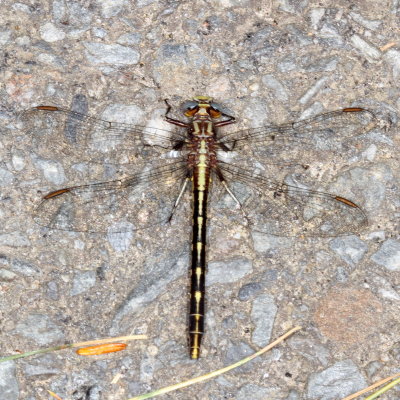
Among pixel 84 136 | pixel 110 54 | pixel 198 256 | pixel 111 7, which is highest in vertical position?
pixel 111 7

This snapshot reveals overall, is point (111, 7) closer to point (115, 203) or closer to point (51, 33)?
point (51, 33)

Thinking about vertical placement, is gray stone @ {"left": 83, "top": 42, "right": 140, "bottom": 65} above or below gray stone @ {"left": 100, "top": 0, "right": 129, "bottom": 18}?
below

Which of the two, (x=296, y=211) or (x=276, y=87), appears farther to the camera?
(x=276, y=87)

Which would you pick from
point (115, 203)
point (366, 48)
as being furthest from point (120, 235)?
point (366, 48)

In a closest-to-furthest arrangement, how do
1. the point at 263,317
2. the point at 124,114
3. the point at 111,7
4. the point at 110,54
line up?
1. the point at 263,317
2. the point at 124,114
3. the point at 110,54
4. the point at 111,7

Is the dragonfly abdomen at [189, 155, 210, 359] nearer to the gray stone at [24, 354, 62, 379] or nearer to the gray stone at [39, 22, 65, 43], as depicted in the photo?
the gray stone at [24, 354, 62, 379]

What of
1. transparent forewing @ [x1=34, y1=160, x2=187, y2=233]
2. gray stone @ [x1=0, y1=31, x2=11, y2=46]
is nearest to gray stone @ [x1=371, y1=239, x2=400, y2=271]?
transparent forewing @ [x1=34, y1=160, x2=187, y2=233]

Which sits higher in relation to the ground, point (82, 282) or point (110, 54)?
point (110, 54)
